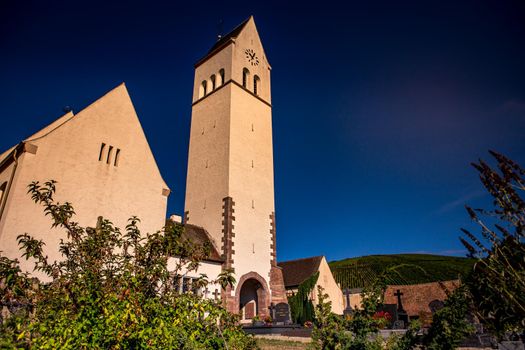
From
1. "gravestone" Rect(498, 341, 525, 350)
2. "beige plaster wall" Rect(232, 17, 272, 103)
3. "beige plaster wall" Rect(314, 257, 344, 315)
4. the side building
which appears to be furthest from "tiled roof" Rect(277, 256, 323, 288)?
"gravestone" Rect(498, 341, 525, 350)

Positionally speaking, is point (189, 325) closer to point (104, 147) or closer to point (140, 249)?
point (140, 249)

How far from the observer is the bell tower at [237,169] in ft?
67.9

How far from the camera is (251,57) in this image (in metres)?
28.1

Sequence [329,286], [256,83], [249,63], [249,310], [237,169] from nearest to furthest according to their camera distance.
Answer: [249,310], [237,169], [249,63], [256,83], [329,286]

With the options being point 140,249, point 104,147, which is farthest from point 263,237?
point 140,249

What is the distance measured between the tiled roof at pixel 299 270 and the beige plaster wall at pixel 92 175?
1596cm

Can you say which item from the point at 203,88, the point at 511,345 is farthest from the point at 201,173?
the point at 511,345

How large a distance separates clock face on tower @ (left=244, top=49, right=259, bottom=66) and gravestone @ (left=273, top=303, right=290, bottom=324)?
18726 mm

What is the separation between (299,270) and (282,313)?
35.8 feet

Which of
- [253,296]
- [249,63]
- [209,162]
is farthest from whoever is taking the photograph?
[249,63]

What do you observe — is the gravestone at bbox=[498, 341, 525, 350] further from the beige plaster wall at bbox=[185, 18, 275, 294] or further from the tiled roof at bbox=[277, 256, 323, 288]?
the tiled roof at bbox=[277, 256, 323, 288]

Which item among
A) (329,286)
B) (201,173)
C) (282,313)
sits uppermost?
(201,173)

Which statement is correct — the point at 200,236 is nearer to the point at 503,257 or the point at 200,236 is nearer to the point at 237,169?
the point at 237,169

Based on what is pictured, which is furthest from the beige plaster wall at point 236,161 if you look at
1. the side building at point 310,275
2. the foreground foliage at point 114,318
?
the foreground foliage at point 114,318
